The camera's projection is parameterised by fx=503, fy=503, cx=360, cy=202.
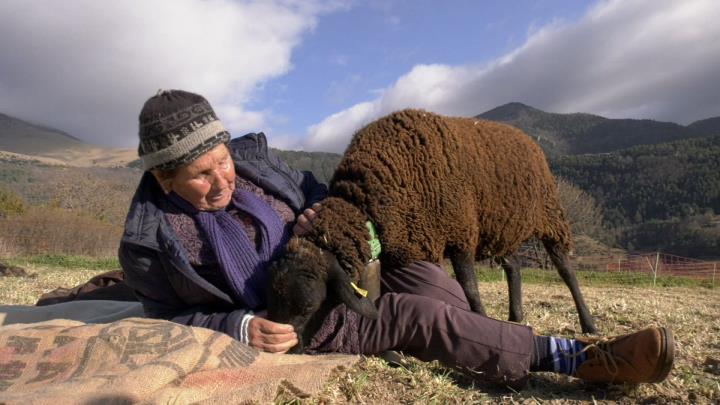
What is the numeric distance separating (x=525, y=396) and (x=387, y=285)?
1.33 m

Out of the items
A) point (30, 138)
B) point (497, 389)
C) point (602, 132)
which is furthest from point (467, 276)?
point (602, 132)

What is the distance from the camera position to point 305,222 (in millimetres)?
3291

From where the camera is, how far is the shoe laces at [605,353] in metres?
2.52

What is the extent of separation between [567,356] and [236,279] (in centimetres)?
187

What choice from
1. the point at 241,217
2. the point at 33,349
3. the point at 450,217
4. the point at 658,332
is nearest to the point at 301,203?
the point at 241,217

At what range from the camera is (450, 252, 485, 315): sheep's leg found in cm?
411

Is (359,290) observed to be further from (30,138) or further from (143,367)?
(30,138)

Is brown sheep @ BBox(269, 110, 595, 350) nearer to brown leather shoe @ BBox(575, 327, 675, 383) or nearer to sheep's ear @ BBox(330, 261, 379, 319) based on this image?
sheep's ear @ BBox(330, 261, 379, 319)

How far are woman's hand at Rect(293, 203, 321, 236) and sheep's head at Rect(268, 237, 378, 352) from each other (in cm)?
13

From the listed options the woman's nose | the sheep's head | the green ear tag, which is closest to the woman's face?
the woman's nose

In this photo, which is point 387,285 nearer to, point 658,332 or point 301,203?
point 301,203

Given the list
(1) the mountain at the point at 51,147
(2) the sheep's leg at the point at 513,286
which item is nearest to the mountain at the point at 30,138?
(1) the mountain at the point at 51,147

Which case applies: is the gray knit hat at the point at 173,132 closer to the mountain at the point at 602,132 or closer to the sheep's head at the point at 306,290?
the sheep's head at the point at 306,290

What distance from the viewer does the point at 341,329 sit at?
3062 millimetres
